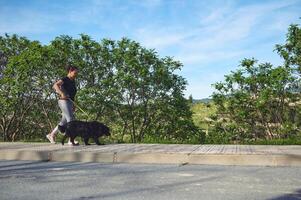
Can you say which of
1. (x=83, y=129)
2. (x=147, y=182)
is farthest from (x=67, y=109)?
(x=147, y=182)

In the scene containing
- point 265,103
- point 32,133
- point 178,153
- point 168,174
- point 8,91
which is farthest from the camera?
point 32,133

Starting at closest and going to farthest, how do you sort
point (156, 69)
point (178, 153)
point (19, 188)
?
point (19, 188)
point (178, 153)
point (156, 69)

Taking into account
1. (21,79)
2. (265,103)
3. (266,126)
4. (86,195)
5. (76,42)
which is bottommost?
(86,195)

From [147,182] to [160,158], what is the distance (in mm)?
1912

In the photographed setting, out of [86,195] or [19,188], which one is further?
[19,188]

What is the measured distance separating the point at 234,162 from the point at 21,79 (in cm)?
844

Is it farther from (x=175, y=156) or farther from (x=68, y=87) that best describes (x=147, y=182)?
(x=68, y=87)

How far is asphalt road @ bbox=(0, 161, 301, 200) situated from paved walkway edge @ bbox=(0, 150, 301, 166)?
262 millimetres

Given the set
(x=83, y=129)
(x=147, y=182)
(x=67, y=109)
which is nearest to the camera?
(x=147, y=182)

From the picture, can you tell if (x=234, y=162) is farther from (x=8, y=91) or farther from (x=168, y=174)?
(x=8, y=91)

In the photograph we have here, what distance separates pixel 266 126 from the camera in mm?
10359

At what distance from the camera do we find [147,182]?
503cm

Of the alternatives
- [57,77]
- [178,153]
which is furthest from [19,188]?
[57,77]

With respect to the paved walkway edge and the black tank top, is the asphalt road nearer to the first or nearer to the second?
the paved walkway edge
